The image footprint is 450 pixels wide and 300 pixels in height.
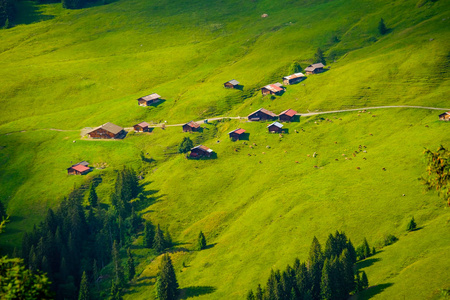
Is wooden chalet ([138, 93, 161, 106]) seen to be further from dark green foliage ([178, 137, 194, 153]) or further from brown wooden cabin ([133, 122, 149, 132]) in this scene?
dark green foliage ([178, 137, 194, 153])

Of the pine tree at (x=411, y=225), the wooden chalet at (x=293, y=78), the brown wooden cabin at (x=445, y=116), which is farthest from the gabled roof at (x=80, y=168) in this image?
the brown wooden cabin at (x=445, y=116)

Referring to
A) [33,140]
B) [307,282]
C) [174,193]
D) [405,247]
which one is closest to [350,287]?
[307,282]

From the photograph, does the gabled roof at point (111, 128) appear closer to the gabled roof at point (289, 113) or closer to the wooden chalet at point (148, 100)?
the wooden chalet at point (148, 100)

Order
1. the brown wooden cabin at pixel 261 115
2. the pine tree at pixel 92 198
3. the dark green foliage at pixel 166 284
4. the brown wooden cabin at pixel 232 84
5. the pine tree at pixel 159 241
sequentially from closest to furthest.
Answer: the dark green foliage at pixel 166 284 < the pine tree at pixel 159 241 < the pine tree at pixel 92 198 < the brown wooden cabin at pixel 261 115 < the brown wooden cabin at pixel 232 84

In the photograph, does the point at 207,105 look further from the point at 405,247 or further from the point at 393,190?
the point at 405,247

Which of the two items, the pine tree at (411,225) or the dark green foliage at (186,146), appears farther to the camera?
the dark green foliage at (186,146)

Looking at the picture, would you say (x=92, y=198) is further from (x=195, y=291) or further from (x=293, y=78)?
(x=293, y=78)

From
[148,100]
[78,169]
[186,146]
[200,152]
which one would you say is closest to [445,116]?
[200,152]

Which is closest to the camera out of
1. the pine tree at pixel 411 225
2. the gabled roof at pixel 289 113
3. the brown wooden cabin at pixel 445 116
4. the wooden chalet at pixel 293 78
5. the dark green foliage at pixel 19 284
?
the dark green foliage at pixel 19 284
